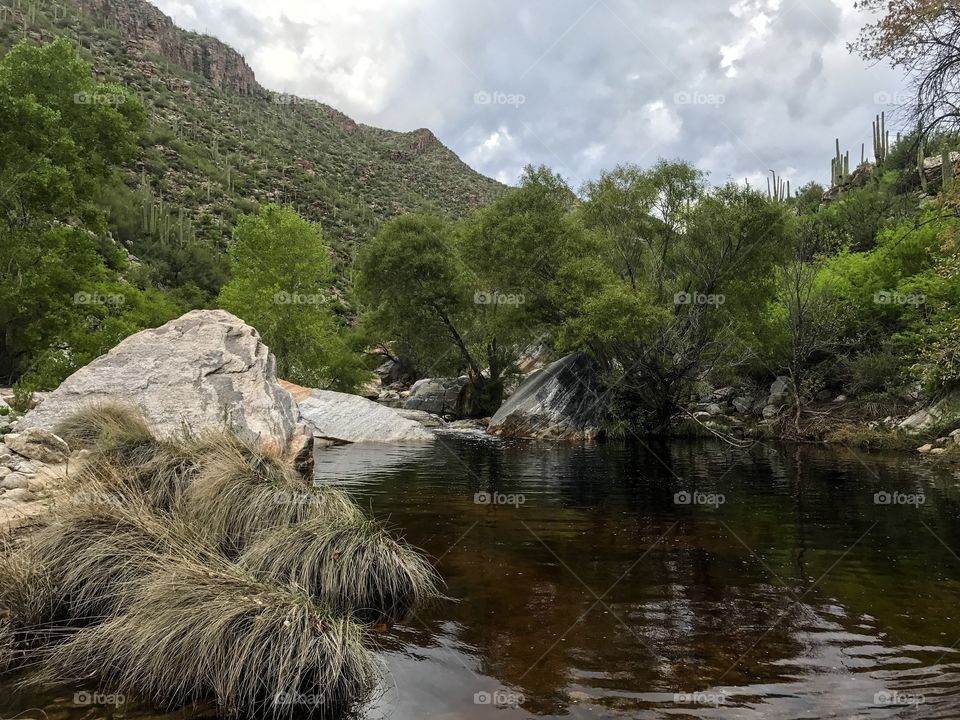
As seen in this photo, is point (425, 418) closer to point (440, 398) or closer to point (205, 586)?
point (440, 398)

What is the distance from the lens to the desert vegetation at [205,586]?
13.8 ft

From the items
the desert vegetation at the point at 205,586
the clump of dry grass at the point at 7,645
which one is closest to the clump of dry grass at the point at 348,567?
the desert vegetation at the point at 205,586

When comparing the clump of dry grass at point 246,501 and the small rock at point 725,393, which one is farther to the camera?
the small rock at point 725,393

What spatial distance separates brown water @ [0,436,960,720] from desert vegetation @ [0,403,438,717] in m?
0.41

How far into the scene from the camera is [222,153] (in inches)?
2480

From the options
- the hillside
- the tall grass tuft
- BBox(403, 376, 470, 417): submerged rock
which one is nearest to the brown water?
the tall grass tuft

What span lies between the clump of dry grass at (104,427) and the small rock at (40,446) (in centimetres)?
24

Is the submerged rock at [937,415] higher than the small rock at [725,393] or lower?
lower

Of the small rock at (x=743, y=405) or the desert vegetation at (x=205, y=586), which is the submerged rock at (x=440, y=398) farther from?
the desert vegetation at (x=205, y=586)

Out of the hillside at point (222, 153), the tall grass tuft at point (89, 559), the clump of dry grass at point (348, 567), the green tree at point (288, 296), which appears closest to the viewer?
the tall grass tuft at point (89, 559)

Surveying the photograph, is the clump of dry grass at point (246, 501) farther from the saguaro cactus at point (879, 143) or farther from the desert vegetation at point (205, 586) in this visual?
the saguaro cactus at point (879, 143)

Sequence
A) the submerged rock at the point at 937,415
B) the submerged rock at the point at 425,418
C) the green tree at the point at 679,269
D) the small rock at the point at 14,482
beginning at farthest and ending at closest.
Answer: the submerged rock at the point at 425,418 < the green tree at the point at 679,269 < the submerged rock at the point at 937,415 < the small rock at the point at 14,482

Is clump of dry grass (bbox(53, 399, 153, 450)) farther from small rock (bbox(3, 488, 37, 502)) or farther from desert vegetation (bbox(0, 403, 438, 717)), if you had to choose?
small rock (bbox(3, 488, 37, 502))

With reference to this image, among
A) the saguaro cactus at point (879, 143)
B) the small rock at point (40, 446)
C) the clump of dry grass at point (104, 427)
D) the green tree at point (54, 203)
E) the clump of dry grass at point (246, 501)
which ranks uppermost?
the saguaro cactus at point (879, 143)
